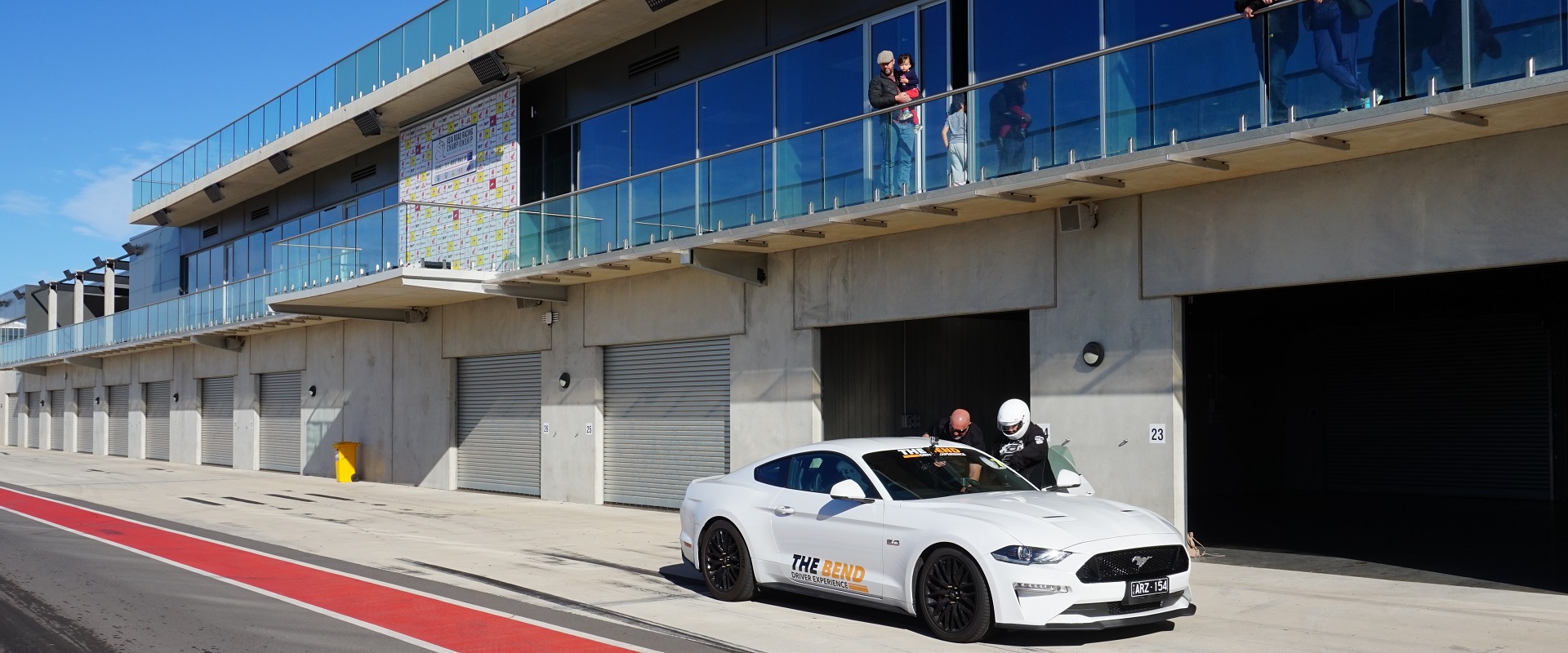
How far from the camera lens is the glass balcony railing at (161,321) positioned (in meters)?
31.0

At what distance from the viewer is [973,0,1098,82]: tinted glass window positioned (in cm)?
1461

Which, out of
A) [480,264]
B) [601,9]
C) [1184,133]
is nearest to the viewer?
[1184,133]

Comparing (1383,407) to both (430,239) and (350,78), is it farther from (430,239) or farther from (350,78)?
(350,78)

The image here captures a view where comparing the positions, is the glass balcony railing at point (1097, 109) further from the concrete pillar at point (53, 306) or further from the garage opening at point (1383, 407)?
the concrete pillar at point (53, 306)

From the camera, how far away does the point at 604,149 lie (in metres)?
22.0

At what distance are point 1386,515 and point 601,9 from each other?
14.5m

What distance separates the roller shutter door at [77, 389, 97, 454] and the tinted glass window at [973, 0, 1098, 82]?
146 feet

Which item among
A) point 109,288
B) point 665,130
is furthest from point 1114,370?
point 109,288

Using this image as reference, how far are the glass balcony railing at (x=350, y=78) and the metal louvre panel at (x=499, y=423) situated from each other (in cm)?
623

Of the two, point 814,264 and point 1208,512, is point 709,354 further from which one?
point 1208,512

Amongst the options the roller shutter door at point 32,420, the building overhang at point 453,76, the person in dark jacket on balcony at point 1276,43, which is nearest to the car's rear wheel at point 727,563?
the person in dark jacket on balcony at point 1276,43

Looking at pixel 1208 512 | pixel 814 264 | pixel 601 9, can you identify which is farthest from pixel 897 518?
pixel 601 9

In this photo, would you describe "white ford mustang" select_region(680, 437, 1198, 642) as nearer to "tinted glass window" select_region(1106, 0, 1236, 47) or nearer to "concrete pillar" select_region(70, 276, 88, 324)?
"tinted glass window" select_region(1106, 0, 1236, 47)

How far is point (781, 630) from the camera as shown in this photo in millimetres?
9016
